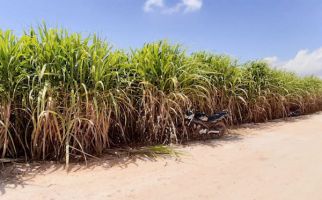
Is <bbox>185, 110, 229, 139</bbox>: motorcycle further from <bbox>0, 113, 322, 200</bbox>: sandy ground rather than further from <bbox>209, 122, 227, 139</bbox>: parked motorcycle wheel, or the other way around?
<bbox>0, 113, 322, 200</bbox>: sandy ground

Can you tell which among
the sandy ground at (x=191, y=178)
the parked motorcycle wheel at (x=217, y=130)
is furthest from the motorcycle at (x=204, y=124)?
the sandy ground at (x=191, y=178)

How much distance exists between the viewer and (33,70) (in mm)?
3381

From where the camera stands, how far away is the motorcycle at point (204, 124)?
4.33 meters

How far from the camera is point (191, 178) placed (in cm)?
283

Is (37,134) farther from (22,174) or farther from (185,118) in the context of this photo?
(185,118)

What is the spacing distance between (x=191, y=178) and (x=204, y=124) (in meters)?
1.62

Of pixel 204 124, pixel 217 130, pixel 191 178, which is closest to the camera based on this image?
pixel 191 178

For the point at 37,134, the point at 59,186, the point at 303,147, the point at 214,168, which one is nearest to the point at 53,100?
the point at 37,134

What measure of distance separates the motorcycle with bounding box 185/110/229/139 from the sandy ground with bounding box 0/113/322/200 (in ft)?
1.58

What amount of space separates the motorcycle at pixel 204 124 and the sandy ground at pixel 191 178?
0.48 metres

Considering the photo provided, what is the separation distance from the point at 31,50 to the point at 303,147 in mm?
3210

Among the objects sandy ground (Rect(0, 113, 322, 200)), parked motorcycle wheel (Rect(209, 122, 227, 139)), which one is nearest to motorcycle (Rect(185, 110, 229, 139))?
parked motorcycle wheel (Rect(209, 122, 227, 139))

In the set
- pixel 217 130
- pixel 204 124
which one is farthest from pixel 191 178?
pixel 217 130

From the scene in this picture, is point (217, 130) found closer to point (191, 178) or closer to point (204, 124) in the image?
point (204, 124)
